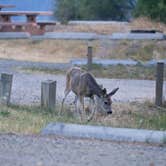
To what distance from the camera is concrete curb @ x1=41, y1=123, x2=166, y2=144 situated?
8.69 m

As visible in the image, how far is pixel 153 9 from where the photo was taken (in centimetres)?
3127

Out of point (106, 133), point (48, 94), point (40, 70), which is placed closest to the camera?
point (106, 133)

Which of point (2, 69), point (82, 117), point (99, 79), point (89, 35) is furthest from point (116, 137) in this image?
point (89, 35)

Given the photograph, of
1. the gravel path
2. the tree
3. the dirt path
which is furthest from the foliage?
the dirt path

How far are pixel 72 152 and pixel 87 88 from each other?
4.84 metres

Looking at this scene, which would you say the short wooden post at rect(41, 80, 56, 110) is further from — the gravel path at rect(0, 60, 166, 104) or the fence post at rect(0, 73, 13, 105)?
the gravel path at rect(0, 60, 166, 104)

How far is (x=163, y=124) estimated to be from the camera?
1109 centimetres

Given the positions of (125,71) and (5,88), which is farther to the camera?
(125,71)

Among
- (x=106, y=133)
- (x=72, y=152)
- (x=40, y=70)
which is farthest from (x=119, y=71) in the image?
(x=72, y=152)

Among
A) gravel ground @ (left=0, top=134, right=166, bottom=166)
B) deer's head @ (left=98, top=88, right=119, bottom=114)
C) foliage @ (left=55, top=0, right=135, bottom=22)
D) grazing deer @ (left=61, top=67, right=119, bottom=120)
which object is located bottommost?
gravel ground @ (left=0, top=134, right=166, bottom=166)

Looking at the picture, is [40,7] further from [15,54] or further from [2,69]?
[2,69]

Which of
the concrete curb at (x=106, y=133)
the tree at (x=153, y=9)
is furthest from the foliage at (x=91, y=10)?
the concrete curb at (x=106, y=133)

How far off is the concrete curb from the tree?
70.0ft

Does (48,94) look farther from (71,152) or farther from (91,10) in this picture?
(91,10)
